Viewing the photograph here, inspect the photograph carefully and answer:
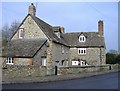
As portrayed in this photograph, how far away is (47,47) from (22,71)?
1072cm

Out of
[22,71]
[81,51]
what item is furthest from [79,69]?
[81,51]

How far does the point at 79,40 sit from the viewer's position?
50219 millimetres

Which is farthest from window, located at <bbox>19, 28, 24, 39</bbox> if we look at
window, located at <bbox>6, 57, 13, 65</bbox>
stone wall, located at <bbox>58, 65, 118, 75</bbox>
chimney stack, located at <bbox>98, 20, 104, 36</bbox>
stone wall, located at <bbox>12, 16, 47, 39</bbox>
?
chimney stack, located at <bbox>98, 20, 104, 36</bbox>

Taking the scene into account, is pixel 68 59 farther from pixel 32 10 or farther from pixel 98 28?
pixel 32 10

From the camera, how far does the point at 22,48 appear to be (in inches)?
1283

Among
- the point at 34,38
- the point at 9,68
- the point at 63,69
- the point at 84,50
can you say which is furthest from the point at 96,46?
the point at 9,68

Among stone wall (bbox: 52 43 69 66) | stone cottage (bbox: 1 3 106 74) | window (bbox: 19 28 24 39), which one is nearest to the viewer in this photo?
stone cottage (bbox: 1 3 106 74)

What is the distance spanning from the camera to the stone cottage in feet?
103

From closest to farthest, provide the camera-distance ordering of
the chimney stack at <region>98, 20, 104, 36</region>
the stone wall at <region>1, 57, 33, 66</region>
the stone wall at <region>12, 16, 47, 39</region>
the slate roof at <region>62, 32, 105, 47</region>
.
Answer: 1. the stone wall at <region>1, 57, 33, 66</region>
2. the stone wall at <region>12, 16, 47, 39</region>
3. the slate roof at <region>62, 32, 105, 47</region>
4. the chimney stack at <region>98, 20, 104, 36</region>

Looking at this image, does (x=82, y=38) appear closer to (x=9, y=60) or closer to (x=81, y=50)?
(x=81, y=50)

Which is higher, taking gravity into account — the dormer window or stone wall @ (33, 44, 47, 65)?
the dormer window

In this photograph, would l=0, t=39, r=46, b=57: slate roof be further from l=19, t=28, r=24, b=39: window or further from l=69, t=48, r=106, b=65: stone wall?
l=69, t=48, r=106, b=65: stone wall

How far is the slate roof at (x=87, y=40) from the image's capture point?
1898 inches

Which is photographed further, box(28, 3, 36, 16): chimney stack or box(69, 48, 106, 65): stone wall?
box(69, 48, 106, 65): stone wall
